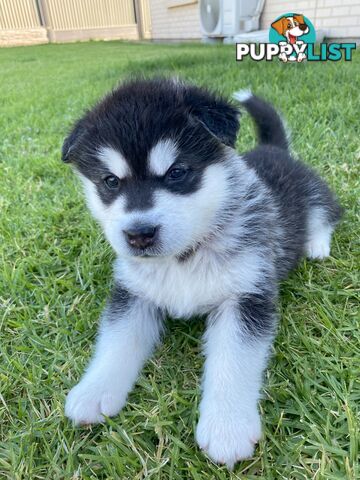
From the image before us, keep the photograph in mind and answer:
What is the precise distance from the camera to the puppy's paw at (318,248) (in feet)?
9.61

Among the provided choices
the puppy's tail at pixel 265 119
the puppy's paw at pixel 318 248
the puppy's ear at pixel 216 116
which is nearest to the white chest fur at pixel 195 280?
the puppy's ear at pixel 216 116

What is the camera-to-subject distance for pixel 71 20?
27234 mm

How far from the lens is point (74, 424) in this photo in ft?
6.18

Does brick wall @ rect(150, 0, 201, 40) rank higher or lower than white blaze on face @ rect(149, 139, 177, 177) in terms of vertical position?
lower

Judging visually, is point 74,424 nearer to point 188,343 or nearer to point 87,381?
point 87,381

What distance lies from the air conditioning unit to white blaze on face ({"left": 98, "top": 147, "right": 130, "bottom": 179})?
12.3 metres

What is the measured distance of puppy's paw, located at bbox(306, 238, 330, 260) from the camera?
293 centimetres

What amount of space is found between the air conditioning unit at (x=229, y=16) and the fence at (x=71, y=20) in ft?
39.5

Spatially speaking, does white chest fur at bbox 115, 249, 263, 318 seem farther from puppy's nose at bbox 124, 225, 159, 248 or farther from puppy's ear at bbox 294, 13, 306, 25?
puppy's ear at bbox 294, 13, 306, 25

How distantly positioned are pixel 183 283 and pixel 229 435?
778 mm

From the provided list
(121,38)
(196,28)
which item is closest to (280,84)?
(196,28)

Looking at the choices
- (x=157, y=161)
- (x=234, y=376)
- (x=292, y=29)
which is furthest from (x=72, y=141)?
(x=292, y=29)

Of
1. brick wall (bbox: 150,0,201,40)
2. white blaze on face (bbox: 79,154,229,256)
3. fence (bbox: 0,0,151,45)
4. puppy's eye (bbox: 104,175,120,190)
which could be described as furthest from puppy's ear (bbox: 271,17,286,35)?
fence (bbox: 0,0,151,45)

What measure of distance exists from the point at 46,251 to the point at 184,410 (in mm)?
1682
